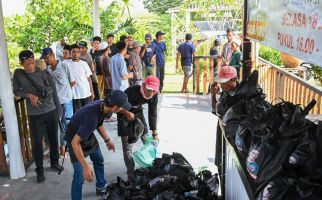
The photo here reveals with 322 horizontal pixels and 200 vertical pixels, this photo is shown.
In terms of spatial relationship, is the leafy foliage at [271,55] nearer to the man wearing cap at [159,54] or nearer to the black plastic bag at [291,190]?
the man wearing cap at [159,54]

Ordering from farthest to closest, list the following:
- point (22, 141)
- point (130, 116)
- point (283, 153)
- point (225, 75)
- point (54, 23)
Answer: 1. point (54, 23)
2. point (22, 141)
3. point (130, 116)
4. point (225, 75)
5. point (283, 153)

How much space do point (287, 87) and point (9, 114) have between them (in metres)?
5.09

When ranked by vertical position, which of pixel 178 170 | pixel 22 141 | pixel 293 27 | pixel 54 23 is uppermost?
pixel 54 23

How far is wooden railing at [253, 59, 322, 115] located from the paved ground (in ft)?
5.00

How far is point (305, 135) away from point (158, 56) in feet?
29.9

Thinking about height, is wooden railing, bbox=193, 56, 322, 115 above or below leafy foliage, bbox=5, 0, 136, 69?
below

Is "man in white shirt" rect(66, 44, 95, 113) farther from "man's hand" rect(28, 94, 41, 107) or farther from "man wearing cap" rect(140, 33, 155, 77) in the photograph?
"man wearing cap" rect(140, 33, 155, 77)

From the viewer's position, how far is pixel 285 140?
7.43 ft

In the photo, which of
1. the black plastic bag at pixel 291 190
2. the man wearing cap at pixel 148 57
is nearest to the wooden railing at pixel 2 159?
the black plastic bag at pixel 291 190

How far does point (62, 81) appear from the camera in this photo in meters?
6.22

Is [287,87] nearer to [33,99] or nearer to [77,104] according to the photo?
[77,104]

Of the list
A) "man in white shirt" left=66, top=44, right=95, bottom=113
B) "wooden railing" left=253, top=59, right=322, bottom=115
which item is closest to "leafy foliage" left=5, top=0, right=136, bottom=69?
"wooden railing" left=253, top=59, right=322, bottom=115

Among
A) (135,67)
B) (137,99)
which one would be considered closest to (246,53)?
(137,99)

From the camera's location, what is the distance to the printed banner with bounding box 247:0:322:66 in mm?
2176
